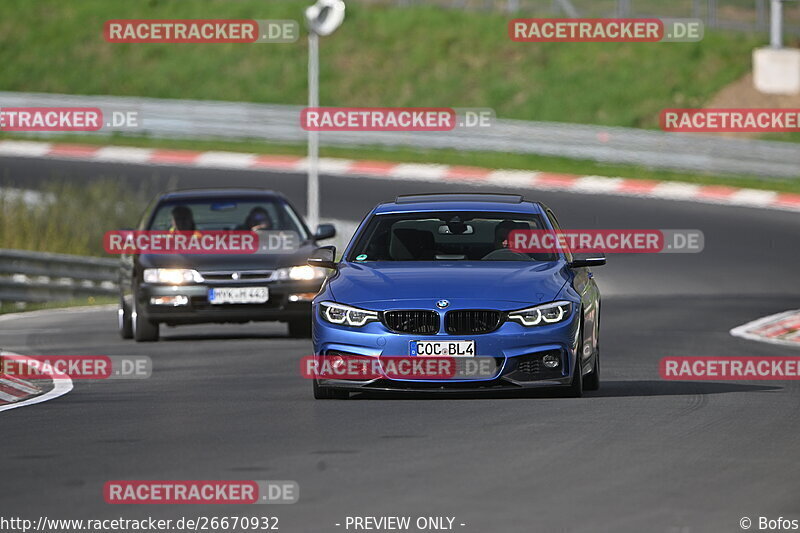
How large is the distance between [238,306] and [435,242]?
16.4 feet

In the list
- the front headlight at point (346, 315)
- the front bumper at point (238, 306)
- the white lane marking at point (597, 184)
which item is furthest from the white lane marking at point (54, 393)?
the white lane marking at point (597, 184)

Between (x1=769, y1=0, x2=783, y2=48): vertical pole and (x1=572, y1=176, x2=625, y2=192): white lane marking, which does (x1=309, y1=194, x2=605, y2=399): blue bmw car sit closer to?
(x1=572, y1=176, x2=625, y2=192): white lane marking

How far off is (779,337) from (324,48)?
34.8m

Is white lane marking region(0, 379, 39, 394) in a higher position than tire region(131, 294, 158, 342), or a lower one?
lower

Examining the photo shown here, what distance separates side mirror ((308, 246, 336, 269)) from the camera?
13.1 metres

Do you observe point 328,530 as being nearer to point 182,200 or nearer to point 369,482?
point 369,482

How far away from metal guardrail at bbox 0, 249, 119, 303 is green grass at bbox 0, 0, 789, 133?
2107 centimetres

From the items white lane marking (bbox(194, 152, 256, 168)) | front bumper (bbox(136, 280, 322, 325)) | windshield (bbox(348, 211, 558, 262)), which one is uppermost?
white lane marking (bbox(194, 152, 256, 168))

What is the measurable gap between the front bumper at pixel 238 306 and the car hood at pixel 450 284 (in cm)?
502

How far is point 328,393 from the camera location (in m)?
12.5

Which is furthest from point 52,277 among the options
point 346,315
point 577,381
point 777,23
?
point 777,23

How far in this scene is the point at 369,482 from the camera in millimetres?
8906

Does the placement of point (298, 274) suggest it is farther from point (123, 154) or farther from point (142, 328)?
point (123, 154)

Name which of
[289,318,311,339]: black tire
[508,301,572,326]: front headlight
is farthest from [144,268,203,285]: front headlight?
[508,301,572,326]: front headlight
